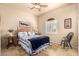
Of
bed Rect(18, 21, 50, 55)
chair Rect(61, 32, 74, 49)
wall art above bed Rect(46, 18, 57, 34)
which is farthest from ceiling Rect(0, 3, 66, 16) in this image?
chair Rect(61, 32, 74, 49)

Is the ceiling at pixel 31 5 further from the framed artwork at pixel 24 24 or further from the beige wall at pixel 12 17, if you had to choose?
the framed artwork at pixel 24 24

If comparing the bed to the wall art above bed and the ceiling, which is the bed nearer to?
the wall art above bed

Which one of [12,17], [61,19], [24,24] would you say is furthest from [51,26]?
[12,17]

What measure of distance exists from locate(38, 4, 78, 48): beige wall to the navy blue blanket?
0.08 m

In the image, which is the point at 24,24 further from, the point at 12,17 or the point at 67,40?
the point at 67,40

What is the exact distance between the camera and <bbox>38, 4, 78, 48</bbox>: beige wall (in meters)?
2.40

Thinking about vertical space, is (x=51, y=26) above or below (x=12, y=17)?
below

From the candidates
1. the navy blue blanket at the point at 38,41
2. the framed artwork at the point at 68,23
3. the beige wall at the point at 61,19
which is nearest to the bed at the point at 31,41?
the navy blue blanket at the point at 38,41

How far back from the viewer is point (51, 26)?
2.43 meters

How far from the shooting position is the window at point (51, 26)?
2428 mm

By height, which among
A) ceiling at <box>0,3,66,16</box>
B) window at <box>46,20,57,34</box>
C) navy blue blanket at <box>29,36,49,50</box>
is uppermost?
ceiling at <box>0,3,66,16</box>

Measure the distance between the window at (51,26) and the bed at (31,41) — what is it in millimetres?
120

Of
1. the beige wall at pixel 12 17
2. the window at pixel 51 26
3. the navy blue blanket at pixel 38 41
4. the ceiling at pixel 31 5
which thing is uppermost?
the ceiling at pixel 31 5

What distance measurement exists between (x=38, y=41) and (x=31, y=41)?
110mm
